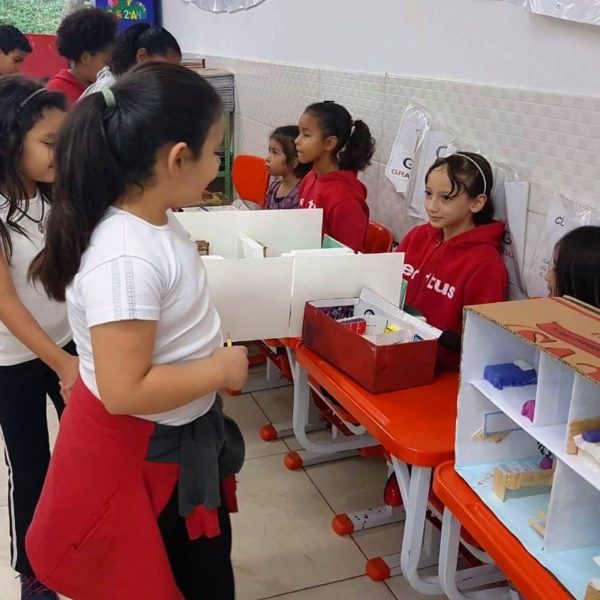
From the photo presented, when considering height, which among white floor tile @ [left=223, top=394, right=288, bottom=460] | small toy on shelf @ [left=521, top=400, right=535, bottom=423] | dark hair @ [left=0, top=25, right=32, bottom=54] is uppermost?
dark hair @ [left=0, top=25, right=32, bottom=54]

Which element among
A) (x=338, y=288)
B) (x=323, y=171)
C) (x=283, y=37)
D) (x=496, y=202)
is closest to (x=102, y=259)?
(x=338, y=288)

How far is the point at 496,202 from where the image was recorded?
1817 millimetres

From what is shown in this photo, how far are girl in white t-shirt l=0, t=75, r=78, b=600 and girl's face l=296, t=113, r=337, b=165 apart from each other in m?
1.09

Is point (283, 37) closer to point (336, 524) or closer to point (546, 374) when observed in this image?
point (336, 524)

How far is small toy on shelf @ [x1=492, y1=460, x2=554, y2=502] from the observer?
1.06m

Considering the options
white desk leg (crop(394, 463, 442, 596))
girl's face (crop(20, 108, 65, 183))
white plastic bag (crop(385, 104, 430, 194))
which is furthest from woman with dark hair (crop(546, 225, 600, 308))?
girl's face (crop(20, 108, 65, 183))

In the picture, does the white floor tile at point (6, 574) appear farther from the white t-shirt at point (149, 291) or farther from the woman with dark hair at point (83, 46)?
the woman with dark hair at point (83, 46)

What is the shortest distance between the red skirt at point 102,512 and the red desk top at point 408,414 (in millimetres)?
357

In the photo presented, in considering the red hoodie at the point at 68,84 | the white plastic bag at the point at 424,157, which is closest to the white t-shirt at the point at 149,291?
the white plastic bag at the point at 424,157

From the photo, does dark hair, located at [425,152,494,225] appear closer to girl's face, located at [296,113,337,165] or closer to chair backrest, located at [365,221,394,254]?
chair backrest, located at [365,221,394,254]

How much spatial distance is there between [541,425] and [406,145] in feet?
4.52

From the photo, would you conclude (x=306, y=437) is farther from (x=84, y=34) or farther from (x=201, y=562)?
(x=84, y=34)

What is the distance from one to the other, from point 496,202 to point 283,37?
1.75m

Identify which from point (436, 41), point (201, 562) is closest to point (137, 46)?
point (436, 41)
